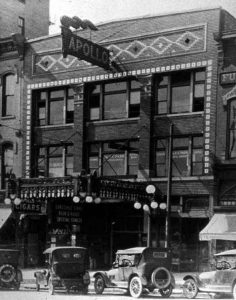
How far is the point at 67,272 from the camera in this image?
68.2ft

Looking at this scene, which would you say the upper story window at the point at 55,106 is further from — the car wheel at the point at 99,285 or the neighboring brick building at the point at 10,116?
the car wheel at the point at 99,285

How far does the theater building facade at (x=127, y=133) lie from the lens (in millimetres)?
28625

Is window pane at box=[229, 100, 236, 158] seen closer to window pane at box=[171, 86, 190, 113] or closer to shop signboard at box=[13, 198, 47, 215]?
window pane at box=[171, 86, 190, 113]

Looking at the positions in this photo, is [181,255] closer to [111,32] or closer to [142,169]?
[142,169]

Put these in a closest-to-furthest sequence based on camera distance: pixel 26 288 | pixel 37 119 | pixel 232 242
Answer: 1. pixel 26 288
2. pixel 232 242
3. pixel 37 119

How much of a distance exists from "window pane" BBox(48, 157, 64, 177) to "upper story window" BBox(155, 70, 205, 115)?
606 cm

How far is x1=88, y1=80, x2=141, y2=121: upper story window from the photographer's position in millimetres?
30703

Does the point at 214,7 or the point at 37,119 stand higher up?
the point at 214,7

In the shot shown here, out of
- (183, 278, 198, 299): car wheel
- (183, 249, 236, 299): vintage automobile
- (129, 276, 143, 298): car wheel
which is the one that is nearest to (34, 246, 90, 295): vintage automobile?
(129, 276, 143, 298): car wheel

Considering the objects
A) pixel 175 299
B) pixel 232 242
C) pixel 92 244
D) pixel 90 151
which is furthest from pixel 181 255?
pixel 175 299

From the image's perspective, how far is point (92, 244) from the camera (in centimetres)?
3177

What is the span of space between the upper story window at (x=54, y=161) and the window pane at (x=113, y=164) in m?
2.05

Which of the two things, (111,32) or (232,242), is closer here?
(232,242)

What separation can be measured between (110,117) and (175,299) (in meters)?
14.0
